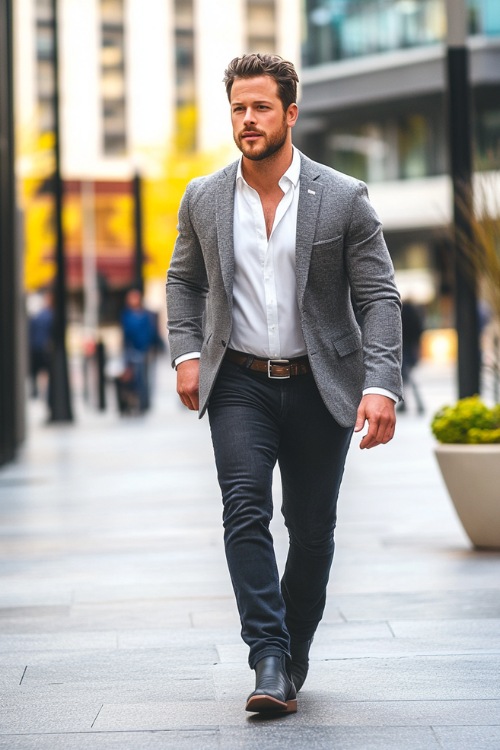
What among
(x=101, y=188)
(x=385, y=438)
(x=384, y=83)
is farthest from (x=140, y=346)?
(x=101, y=188)

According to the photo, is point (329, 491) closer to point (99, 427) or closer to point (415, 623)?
point (415, 623)

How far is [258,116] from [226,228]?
0.36 metres

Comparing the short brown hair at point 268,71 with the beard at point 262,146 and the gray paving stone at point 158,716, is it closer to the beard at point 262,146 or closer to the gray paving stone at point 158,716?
the beard at point 262,146

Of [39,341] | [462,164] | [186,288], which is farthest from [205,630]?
[39,341]

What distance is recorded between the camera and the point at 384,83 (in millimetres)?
45500

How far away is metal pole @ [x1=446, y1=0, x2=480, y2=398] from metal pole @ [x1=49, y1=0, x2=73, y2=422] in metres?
11.2

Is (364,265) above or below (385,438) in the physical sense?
above

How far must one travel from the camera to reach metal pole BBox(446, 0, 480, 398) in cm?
1004

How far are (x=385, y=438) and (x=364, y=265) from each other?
561mm

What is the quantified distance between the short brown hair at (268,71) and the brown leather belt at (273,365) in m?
0.78

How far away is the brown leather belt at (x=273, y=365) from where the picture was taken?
15.6 feet

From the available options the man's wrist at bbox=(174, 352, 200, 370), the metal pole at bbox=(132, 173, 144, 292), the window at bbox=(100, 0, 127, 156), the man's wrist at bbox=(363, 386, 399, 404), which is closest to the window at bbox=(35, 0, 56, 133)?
the window at bbox=(100, 0, 127, 156)

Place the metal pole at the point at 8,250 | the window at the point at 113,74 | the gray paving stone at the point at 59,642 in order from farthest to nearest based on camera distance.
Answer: the window at the point at 113,74, the metal pole at the point at 8,250, the gray paving stone at the point at 59,642

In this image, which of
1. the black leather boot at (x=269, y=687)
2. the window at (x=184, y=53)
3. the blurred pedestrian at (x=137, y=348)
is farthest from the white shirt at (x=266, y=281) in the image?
the window at (x=184, y=53)
